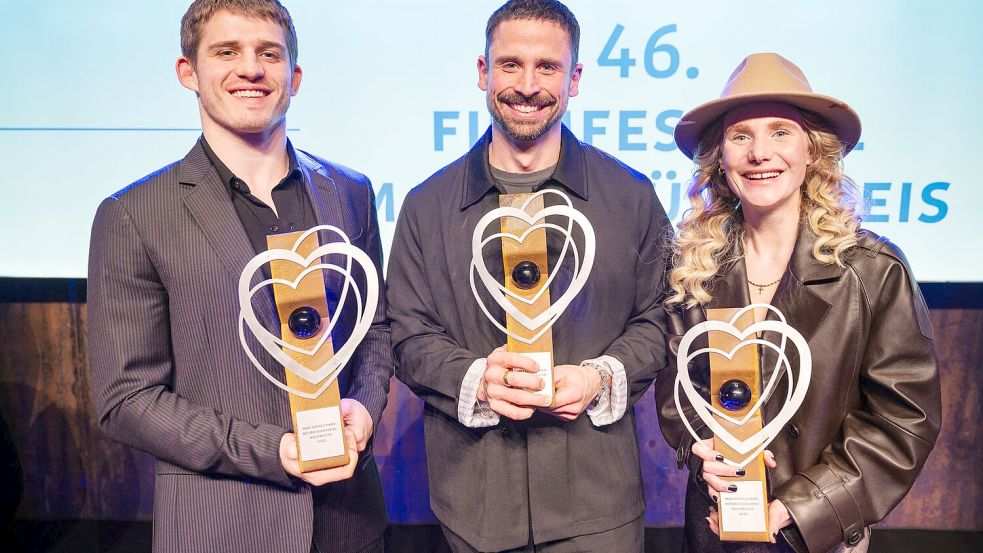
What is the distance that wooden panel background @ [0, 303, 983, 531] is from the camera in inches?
119

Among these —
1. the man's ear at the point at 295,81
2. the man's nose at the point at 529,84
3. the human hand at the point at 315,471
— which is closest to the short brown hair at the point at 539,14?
the man's nose at the point at 529,84

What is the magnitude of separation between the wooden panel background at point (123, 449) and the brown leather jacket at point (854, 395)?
1583mm

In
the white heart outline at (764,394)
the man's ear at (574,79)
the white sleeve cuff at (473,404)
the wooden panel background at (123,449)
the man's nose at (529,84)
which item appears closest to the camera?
the white heart outline at (764,394)

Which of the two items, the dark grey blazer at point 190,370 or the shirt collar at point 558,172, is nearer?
the dark grey blazer at point 190,370

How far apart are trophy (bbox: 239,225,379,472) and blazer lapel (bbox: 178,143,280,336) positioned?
63 millimetres

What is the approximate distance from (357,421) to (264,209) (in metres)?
0.56

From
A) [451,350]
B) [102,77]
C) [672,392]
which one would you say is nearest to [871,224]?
[672,392]

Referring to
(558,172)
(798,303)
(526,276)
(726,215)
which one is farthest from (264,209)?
(798,303)

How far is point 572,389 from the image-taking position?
1472mm

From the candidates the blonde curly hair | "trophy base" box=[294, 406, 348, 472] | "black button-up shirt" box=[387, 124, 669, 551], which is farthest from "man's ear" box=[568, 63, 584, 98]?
"trophy base" box=[294, 406, 348, 472]

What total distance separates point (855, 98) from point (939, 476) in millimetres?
1885

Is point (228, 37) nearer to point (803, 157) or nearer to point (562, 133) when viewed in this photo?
point (562, 133)

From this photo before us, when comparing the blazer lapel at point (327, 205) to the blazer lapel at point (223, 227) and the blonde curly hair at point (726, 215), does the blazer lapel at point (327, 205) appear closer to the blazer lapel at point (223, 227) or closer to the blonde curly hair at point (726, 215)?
the blazer lapel at point (223, 227)

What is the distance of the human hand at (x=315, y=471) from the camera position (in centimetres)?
136
